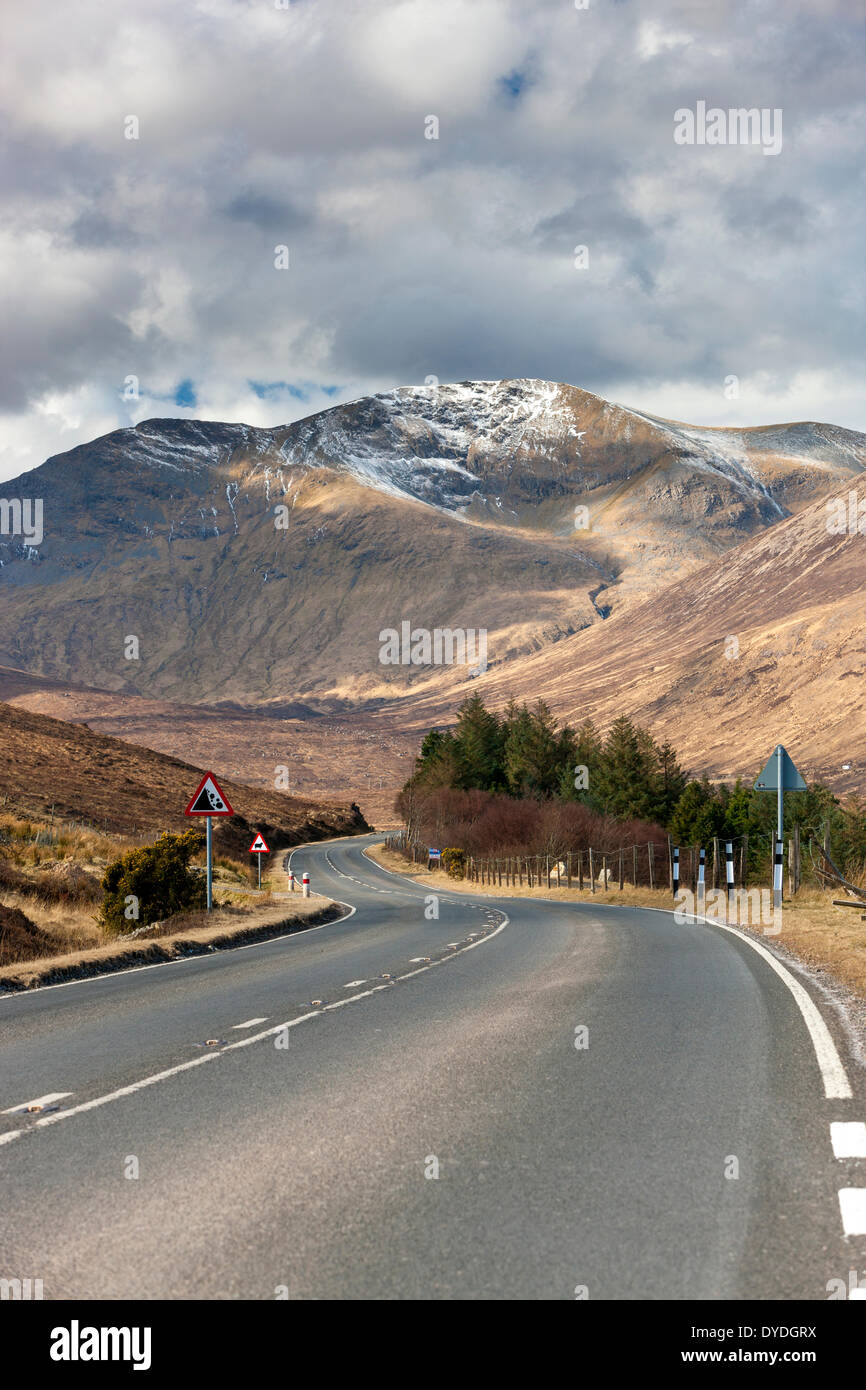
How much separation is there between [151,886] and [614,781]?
59.2m

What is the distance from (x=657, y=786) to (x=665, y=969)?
66.8 metres

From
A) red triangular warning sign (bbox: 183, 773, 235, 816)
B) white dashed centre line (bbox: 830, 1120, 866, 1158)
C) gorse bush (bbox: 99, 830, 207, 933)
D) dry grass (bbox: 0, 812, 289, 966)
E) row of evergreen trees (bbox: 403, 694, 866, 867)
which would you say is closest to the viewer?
white dashed centre line (bbox: 830, 1120, 866, 1158)

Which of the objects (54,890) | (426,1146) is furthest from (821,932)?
(54,890)

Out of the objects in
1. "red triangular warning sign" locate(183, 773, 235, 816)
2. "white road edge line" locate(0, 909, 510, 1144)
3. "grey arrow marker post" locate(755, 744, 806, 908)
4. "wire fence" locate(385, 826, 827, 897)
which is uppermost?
"grey arrow marker post" locate(755, 744, 806, 908)

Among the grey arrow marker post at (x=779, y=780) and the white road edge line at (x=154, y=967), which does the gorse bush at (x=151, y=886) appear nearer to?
the white road edge line at (x=154, y=967)

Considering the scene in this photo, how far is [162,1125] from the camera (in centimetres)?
691

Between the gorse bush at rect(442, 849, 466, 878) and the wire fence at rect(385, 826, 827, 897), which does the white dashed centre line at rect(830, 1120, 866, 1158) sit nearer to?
the wire fence at rect(385, 826, 827, 897)

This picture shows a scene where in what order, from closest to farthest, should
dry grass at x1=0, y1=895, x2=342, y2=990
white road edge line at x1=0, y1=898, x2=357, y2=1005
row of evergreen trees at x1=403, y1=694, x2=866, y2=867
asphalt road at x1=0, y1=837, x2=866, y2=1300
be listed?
asphalt road at x1=0, y1=837, x2=866, y2=1300, white road edge line at x1=0, y1=898, x2=357, y2=1005, dry grass at x1=0, y1=895, x2=342, y2=990, row of evergreen trees at x1=403, y1=694, x2=866, y2=867

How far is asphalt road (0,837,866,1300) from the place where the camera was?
15.1ft

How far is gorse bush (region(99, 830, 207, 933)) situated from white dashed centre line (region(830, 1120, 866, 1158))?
1792cm

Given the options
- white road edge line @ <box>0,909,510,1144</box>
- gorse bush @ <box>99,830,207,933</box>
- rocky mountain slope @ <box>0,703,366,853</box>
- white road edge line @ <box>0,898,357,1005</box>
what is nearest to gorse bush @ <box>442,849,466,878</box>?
rocky mountain slope @ <box>0,703,366,853</box>

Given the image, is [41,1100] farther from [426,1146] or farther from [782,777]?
[782,777]

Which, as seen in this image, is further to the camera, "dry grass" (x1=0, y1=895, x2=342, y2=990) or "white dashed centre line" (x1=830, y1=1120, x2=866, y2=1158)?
"dry grass" (x1=0, y1=895, x2=342, y2=990)
